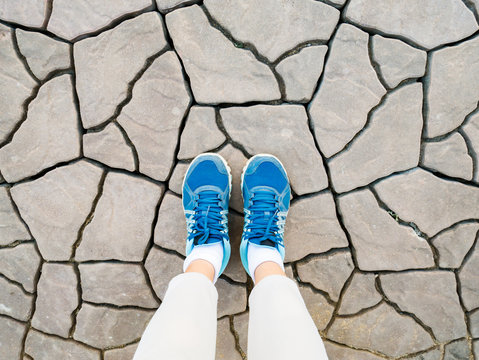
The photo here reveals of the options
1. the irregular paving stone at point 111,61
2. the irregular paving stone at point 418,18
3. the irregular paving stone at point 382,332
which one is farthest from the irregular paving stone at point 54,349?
the irregular paving stone at point 418,18

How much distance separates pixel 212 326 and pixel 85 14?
4.26ft

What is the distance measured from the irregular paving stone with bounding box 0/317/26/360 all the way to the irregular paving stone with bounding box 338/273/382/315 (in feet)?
4.75

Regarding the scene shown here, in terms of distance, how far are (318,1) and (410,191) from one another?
869mm

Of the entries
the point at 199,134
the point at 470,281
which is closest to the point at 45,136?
the point at 199,134

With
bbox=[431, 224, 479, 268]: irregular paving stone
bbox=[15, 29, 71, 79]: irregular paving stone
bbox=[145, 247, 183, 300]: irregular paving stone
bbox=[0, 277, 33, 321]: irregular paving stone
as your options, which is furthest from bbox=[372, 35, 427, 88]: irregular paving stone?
bbox=[0, 277, 33, 321]: irregular paving stone

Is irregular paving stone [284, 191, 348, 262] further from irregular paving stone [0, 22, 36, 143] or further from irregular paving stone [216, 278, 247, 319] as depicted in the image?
irregular paving stone [0, 22, 36, 143]

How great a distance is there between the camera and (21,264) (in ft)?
4.99

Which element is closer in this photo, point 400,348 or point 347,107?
point 347,107

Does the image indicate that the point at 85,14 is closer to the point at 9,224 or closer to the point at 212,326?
the point at 9,224

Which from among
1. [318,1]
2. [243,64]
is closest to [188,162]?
[243,64]

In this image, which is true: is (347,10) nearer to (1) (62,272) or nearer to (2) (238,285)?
(2) (238,285)

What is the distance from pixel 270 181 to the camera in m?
1.41

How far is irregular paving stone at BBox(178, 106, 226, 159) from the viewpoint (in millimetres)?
1422

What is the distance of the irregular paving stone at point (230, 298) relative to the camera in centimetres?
150
